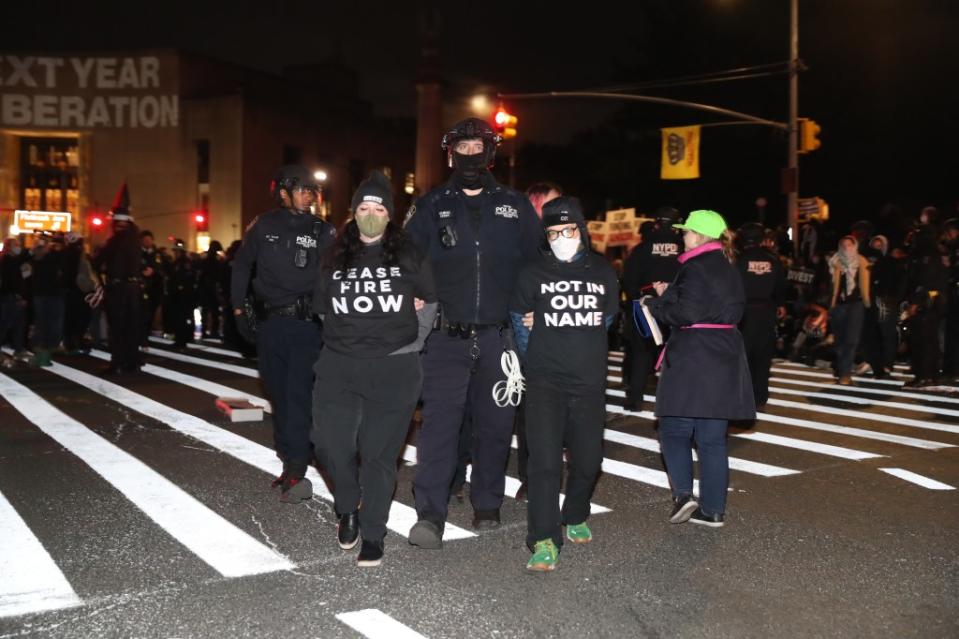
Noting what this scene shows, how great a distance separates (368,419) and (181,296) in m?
14.8

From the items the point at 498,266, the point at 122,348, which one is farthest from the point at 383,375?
the point at 122,348

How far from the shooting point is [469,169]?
5641 mm

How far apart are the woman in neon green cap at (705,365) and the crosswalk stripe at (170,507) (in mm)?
2544

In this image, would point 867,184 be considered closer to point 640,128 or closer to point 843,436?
point 640,128

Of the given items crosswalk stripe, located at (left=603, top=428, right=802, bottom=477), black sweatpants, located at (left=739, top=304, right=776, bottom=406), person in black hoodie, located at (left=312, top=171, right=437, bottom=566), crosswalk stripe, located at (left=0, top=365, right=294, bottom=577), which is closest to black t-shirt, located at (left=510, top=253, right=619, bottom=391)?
person in black hoodie, located at (left=312, top=171, right=437, bottom=566)

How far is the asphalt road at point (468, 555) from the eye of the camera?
4.22m

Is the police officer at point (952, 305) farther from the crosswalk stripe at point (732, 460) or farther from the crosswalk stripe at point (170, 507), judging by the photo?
the crosswalk stripe at point (170, 507)

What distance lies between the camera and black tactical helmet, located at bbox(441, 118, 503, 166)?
222 inches

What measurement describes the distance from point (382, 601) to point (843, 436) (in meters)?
6.25

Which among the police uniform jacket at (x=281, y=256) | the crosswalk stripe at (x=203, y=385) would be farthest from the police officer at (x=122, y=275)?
the police uniform jacket at (x=281, y=256)

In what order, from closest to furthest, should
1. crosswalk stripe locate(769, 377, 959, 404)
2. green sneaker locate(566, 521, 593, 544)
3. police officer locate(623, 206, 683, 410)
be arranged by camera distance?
1. green sneaker locate(566, 521, 593, 544)
2. police officer locate(623, 206, 683, 410)
3. crosswalk stripe locate(769, 377, 959, 404)

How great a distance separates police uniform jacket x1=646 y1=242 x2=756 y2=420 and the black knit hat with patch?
1.06 metres

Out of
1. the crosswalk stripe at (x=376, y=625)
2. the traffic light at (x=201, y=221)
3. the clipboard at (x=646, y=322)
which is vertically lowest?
the crosswalk stripe at (x=376, y=625)

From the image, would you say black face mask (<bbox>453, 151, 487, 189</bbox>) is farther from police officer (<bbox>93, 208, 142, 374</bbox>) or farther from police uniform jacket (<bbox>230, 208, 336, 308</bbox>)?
police officer (<bbox>93, 208, 142, 374</bbox>)
